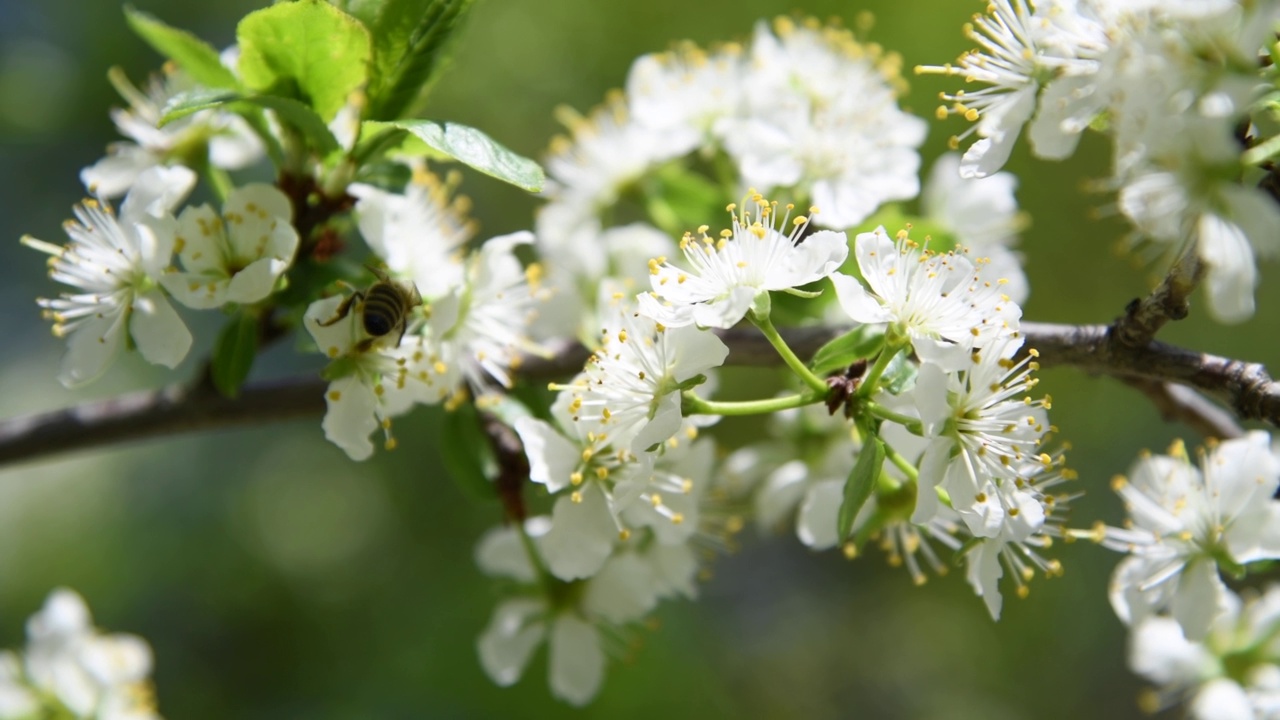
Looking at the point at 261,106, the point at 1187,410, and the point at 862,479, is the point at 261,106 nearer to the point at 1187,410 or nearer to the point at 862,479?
the point at 862,479

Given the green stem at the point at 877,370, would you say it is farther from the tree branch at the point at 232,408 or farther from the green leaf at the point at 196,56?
the green leaf at the point at 196,56

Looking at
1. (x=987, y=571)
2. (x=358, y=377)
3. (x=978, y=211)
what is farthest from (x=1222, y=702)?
(x=358, y=377)

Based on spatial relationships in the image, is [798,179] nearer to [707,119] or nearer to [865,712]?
[707,119]

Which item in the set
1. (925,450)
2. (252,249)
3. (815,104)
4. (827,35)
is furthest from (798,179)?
(252,249)

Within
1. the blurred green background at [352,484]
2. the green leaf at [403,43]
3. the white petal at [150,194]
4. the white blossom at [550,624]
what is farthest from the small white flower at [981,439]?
the blurred green background at [352,484]

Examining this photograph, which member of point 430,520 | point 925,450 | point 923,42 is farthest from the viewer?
point 430,520

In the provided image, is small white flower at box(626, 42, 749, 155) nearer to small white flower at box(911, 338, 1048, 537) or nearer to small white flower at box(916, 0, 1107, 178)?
small white flower at box(916, 0, 1107, 178)
